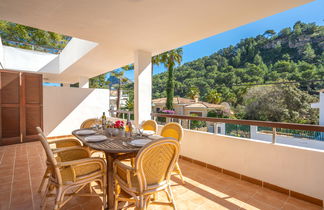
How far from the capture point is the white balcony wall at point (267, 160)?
2.06m

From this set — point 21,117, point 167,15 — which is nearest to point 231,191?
point 167,15

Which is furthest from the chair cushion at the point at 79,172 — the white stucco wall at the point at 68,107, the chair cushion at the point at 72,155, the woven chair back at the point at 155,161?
the white stucco wall at the point at 68,107

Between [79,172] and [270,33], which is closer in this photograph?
[79,172]

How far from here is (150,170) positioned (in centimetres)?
157

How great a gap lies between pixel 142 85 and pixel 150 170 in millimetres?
2886

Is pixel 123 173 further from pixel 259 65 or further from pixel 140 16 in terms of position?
pixel 259 65

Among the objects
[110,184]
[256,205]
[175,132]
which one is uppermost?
[175,132]

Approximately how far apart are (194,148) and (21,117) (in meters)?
4.66

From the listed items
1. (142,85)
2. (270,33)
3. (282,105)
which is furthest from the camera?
(270,33)

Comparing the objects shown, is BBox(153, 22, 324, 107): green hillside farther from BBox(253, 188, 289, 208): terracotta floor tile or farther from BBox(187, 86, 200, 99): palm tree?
BBox(253, 188, 289, 208): terracotta floor tile

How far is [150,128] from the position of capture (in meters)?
2.98

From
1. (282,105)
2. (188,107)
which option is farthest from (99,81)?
(282,105)

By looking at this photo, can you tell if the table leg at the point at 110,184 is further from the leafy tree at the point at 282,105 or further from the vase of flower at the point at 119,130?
the leafy tree at the point at 282,105

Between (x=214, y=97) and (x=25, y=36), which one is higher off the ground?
(x=25, y=36)
